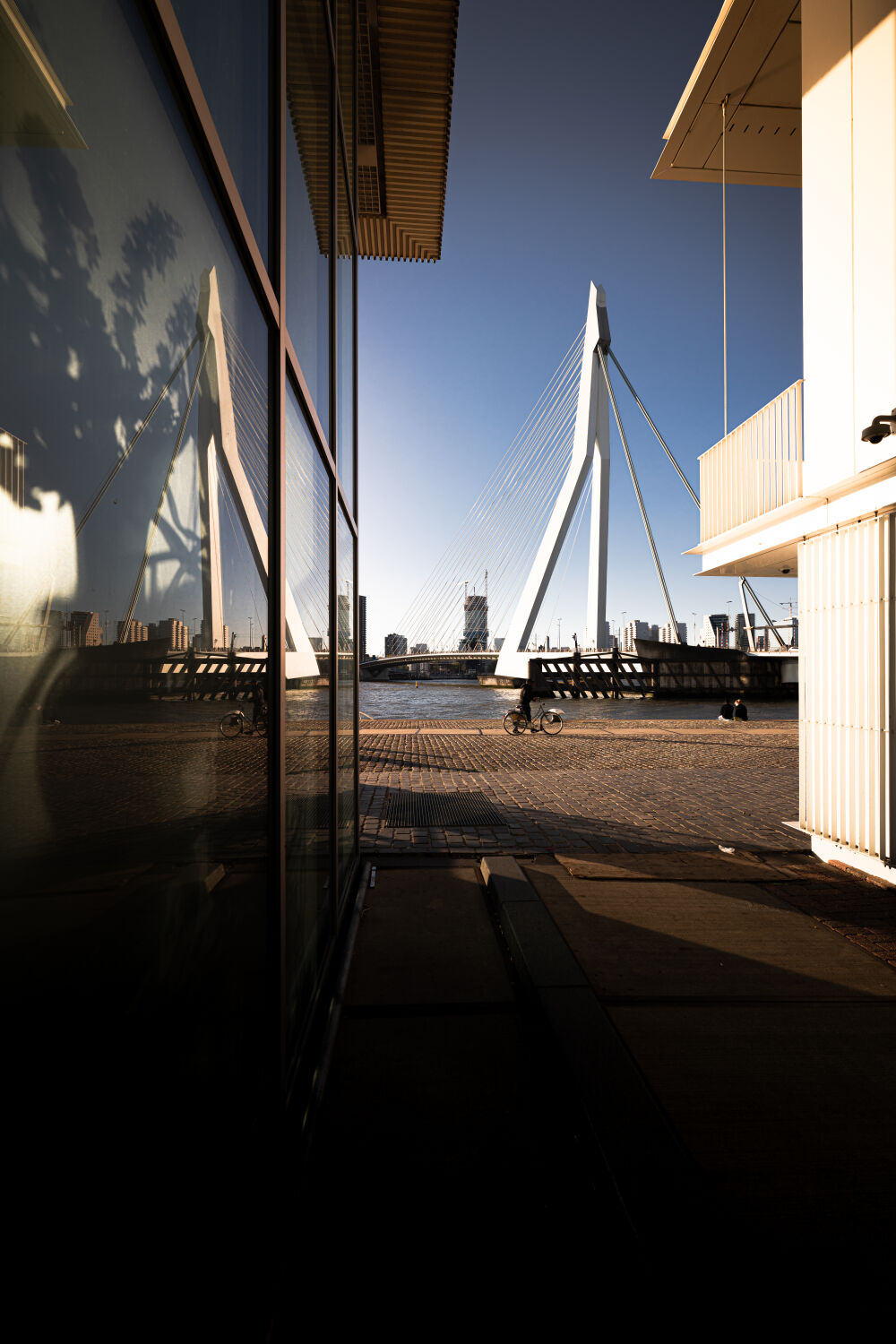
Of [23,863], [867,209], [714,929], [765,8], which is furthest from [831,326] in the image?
[23,863]

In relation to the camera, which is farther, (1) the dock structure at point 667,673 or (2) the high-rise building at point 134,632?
(1) the dock structure at point 667,673

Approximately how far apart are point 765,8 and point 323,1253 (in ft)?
30.5

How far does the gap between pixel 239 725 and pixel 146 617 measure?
0.58 m

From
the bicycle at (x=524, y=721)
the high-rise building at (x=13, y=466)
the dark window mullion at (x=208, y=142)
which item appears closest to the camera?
the high-rise building at (x=13, y=466)

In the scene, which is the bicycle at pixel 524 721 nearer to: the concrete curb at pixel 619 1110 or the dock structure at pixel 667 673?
the concrete curb at pixel 619 1110

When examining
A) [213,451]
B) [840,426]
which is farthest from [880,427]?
[213,451]

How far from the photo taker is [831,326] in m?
5.22

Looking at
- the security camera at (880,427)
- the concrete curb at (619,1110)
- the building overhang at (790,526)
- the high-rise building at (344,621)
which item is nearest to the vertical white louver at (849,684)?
the building overhang at (790,526)

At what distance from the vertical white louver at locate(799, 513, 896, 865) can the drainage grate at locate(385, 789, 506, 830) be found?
9.29ft

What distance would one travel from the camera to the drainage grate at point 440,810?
640 cm

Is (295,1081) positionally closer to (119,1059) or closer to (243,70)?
(119,1059)

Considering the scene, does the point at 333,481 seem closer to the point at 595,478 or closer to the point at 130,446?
the point at 130,446

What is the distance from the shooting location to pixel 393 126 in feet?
18.3

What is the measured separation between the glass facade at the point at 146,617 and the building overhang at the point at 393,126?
2.31 feet
